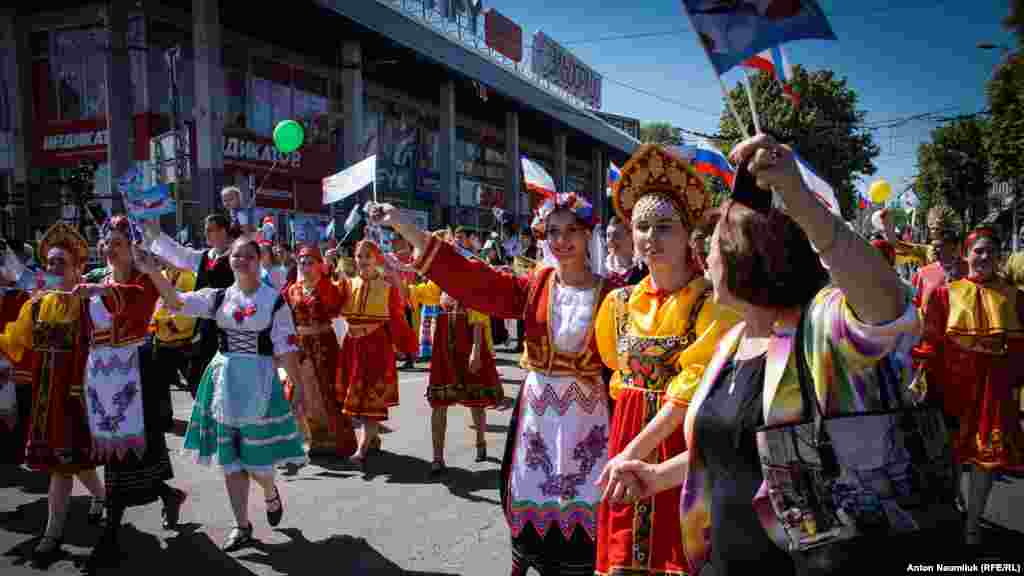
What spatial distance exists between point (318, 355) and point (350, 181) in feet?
7.11

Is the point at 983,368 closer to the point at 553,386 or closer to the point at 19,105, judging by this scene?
the point at 553,386

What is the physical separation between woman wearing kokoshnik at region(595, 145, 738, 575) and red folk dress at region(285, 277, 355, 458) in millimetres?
4429

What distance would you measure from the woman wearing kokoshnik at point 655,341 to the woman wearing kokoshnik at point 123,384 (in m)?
3.17

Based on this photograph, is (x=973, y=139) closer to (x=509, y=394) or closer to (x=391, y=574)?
(x=509, y=394)

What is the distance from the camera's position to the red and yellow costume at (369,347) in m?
6.73

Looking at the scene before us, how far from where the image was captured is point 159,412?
4879 millimetres

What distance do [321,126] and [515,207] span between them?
1251 cm

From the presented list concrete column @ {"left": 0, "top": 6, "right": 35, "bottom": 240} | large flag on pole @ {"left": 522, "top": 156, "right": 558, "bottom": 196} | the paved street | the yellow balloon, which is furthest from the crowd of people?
concrete column @ {"left": 0, "top": 6, "right": 35, "bottom": 240}

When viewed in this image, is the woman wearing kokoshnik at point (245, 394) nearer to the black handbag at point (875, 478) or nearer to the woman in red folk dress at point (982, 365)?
the black handbag at point (875, 478)

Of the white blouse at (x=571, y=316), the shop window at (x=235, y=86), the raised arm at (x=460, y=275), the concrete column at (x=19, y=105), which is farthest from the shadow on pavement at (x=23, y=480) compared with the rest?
the concrete column at (x=19, y=105)

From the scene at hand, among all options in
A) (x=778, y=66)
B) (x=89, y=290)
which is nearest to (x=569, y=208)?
(x=778, y=66)

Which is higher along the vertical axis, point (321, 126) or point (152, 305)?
point (321, 126)

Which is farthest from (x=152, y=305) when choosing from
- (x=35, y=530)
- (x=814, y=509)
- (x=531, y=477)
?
(x=814, y=509)

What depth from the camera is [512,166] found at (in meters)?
35.3
